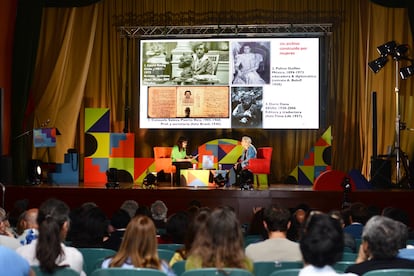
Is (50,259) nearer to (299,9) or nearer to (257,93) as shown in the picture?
(257,93)

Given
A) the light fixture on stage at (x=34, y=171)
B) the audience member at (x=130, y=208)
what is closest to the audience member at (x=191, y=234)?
the audience member at (x=130, y=208)

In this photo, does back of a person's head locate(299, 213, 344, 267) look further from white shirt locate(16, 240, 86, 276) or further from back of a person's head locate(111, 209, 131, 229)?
back of a person's head locate(111, 209, 131, 229)

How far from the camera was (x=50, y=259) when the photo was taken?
3.52 metres

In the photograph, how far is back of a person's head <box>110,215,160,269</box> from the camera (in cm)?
358

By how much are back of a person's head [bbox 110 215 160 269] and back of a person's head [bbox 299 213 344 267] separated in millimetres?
843

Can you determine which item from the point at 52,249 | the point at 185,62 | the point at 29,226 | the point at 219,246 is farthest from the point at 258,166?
the point at 52,249

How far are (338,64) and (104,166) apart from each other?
180 inches

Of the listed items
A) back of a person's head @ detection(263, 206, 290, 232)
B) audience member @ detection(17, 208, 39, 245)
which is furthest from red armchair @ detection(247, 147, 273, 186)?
back of a person's head @ detection(263, 206, 290, 232)

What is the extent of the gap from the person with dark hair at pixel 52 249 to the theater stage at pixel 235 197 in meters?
5.57

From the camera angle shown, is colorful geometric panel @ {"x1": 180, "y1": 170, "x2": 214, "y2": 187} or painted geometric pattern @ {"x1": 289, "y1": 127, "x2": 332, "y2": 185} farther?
painted geometric pattern @ {"x1": 289, "y1": 127, "x2": 332, "y2": 185}

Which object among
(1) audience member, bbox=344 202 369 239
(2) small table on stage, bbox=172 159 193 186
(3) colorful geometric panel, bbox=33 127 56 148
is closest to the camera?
(1) audience member, bbox=344 202 369 239

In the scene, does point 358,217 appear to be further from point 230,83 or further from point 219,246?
point 230,83

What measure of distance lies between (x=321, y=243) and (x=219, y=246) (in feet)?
2.31

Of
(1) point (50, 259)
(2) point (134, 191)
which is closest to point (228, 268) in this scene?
(1) point (50, 259)
